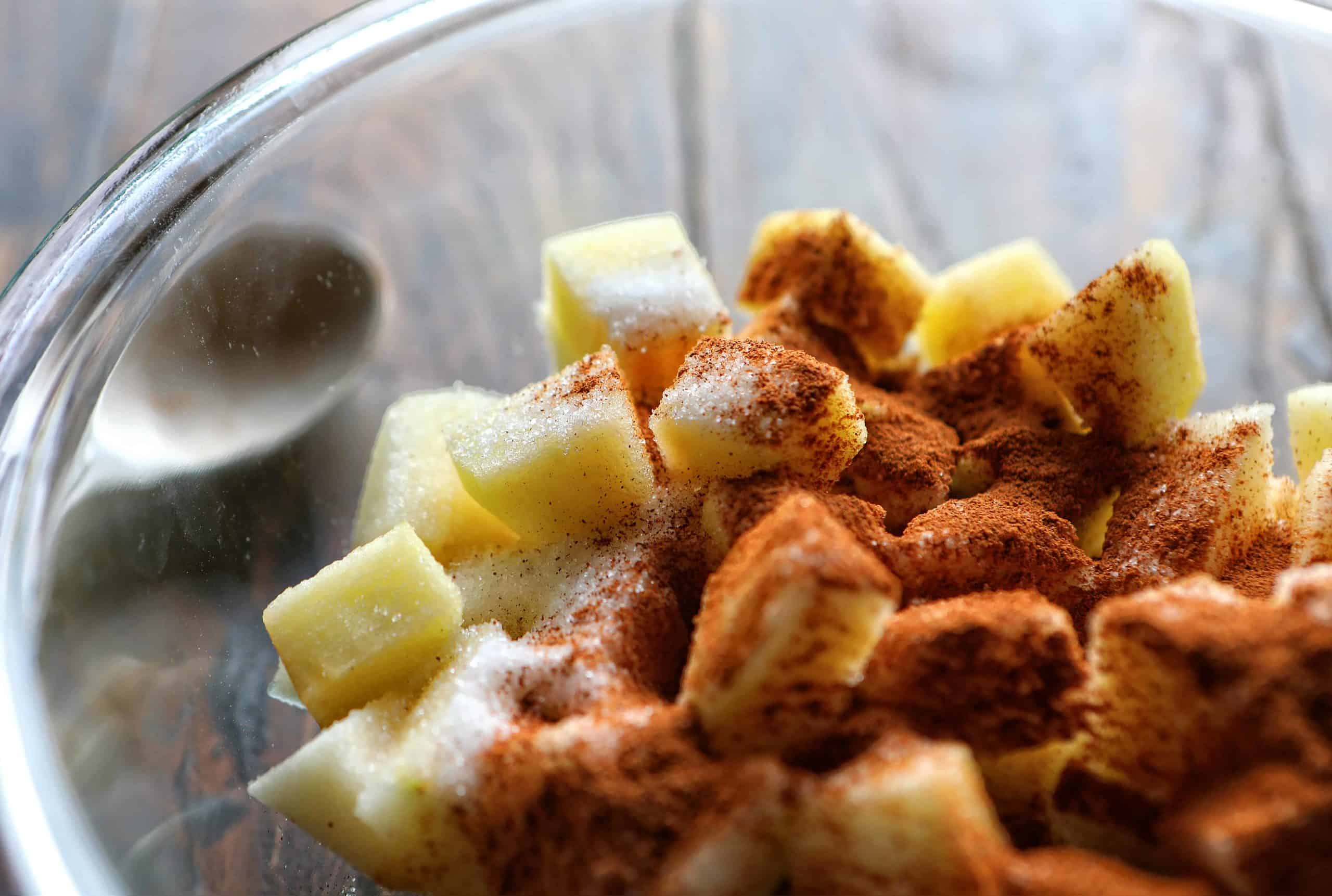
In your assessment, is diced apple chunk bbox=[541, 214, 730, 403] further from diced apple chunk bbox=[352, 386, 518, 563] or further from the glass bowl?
the glass bowl

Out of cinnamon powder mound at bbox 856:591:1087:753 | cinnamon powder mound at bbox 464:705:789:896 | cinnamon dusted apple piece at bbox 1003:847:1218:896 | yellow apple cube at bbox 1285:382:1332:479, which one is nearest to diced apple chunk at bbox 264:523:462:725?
cinnamon powder mound at bbox 464:705:789:896

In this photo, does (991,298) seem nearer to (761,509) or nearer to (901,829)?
(761,509)

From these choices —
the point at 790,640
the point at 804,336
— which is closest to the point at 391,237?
the point at 804,336

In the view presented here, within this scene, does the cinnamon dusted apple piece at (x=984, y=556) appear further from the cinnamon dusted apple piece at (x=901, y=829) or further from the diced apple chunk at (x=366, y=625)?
the diced apple chunk at (x=366, y=625)

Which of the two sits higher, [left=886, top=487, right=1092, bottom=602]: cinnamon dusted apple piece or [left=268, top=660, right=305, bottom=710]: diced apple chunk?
[left=268, top=660, right=305, bottom=710]: diced apple chunk

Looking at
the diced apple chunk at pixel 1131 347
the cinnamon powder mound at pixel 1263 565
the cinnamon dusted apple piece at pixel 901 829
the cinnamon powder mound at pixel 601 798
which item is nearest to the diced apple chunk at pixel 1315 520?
the cinnamon powder mound at pixel 1263 565

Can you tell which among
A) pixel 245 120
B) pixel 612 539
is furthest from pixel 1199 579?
pixel 245 120
